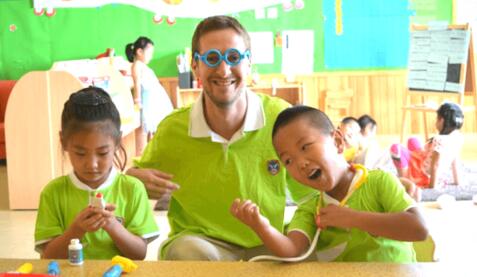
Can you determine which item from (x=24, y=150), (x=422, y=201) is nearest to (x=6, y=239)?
(x=24, y=150)

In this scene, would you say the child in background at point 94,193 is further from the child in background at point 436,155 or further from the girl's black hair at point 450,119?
the girl's black hair at point 450,119

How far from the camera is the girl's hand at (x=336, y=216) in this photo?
146cm

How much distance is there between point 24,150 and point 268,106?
277cm

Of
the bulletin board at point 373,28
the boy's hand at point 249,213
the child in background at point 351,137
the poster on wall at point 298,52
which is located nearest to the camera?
the boy's hand at point 249,213

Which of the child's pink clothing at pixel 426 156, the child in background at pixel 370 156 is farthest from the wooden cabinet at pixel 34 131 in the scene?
the child's pink clothing at pixel 426 156

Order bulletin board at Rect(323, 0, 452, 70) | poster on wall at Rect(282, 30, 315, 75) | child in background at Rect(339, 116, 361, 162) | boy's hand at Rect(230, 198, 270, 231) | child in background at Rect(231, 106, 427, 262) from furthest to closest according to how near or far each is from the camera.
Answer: poster on wall at Rect(282, 30, 315, 75)
bulletin board at Rect(323, 0, 452, 70)
child in background at Rect(339, 116, 361, 162)
child in background at Rect(231, 106, 427, 262)
boy's hand at Rect(230, 198, 270, 231)

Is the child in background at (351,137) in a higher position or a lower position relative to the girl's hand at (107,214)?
lower

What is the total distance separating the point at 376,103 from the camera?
22.3 feet

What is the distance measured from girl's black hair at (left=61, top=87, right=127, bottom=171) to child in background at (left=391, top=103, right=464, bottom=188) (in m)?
3.11

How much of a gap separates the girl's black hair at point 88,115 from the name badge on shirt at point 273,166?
454mm

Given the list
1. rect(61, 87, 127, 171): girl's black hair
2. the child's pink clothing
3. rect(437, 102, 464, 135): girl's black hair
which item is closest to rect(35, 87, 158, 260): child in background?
rect(61, 87, 127, 171): girl's black hair

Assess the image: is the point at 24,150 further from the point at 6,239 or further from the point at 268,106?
the point at 268,106

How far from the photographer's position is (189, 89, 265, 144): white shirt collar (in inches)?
78.2

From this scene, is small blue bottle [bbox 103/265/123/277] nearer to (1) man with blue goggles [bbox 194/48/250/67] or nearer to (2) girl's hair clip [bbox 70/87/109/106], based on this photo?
(2) girl's hair clip [bbox 70/87/109/106]
